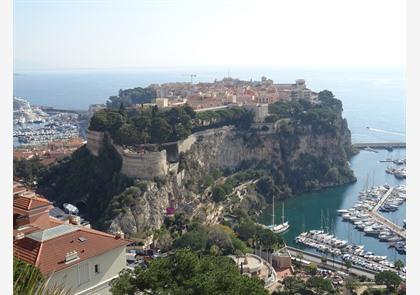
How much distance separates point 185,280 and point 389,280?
8.55 metres

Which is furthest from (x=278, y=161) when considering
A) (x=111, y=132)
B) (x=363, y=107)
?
(x=363, y=107)

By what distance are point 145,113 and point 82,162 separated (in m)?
3.51

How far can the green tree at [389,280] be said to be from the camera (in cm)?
1229

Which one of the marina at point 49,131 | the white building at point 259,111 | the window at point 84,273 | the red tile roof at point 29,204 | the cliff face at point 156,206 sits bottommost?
the cliff face at point 156,206

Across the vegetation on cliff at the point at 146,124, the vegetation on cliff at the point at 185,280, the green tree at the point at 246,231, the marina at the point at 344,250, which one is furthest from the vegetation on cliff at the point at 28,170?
the vegetation on cliff at the point at 185,280

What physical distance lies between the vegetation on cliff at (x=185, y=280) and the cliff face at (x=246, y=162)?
1053 cm

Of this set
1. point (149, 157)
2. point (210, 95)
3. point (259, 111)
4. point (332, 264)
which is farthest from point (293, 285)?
point (210, 95)

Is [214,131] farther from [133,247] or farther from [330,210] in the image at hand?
[133,247]

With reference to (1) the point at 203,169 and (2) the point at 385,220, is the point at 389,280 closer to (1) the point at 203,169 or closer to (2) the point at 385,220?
(2) the point at 385,220

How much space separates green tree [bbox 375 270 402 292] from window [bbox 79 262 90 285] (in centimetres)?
838

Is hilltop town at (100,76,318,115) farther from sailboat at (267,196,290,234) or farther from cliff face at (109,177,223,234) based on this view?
sailboat at (267,196,290,234)

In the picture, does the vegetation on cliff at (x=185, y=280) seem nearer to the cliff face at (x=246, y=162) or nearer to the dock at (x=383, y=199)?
the cliff face at (x=246, y=162)

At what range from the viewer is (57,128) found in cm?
4197

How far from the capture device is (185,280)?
18.1 ft
